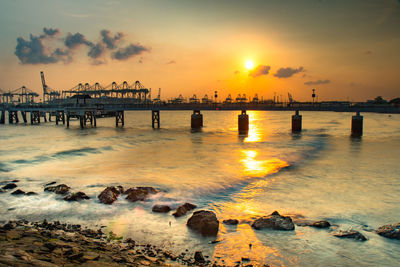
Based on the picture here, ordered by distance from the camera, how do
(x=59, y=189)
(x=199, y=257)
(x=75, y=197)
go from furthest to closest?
(x=59, y=189)
(x=75, y=197)
(x=199, y=257)

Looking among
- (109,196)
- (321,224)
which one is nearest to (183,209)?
(109,196)

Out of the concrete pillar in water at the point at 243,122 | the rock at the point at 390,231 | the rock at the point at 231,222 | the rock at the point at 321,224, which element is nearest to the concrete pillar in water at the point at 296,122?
the concrete pillar in water at the point at 243,122

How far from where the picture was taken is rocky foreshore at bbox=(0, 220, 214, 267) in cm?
688

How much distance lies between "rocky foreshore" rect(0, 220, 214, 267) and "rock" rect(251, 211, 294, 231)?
317 cm

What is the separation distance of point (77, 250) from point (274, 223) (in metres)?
6.91

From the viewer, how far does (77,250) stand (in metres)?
7.77

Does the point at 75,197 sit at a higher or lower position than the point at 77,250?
lower

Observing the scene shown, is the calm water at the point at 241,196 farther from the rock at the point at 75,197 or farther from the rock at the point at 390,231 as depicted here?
the rock at the point at 75,197

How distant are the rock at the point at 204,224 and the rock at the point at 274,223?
1.62m

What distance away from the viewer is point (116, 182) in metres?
18.8

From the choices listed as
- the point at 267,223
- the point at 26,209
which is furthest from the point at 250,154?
the point at 26,209

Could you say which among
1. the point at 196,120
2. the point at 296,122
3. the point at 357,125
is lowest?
the point at 357,125

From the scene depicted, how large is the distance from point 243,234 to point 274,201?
4683mm

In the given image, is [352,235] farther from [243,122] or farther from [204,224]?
[243,122]
